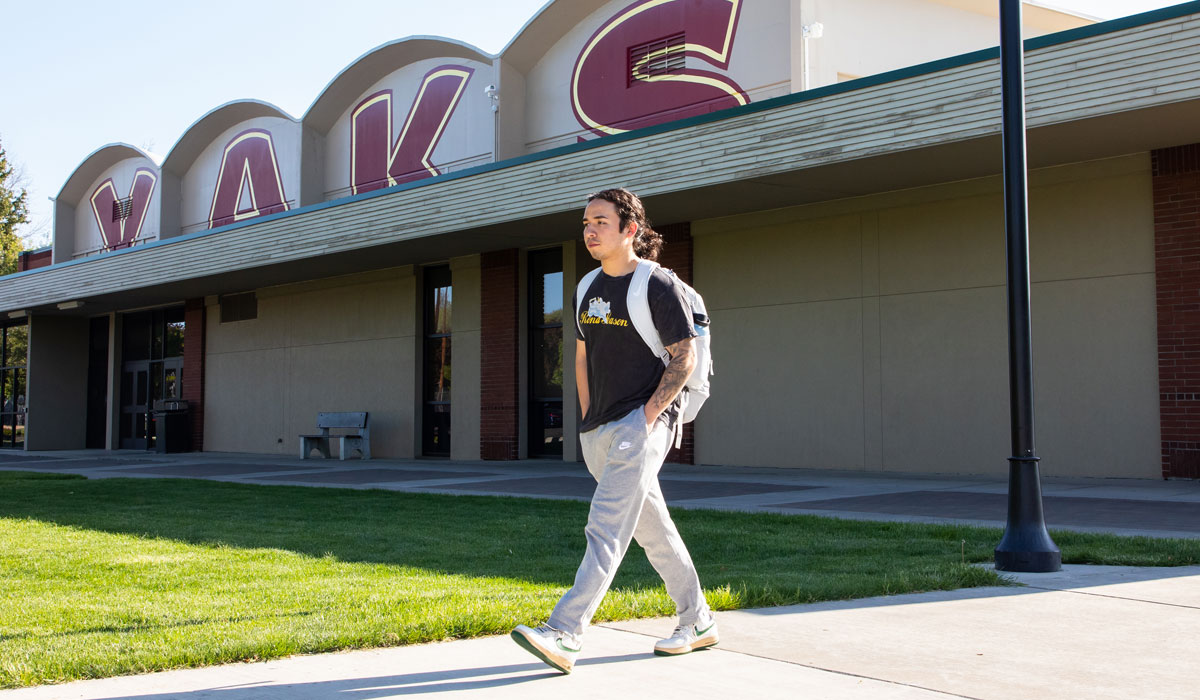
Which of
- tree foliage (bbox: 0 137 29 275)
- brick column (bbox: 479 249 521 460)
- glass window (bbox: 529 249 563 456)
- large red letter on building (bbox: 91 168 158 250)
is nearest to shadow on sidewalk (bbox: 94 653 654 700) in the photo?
glass window (bbox: 529 249 563 456)

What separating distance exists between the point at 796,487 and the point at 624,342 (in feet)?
31.5

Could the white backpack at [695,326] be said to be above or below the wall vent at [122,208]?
below

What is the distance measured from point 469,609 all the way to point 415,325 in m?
18.5

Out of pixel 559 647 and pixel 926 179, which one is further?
pixel 926 179

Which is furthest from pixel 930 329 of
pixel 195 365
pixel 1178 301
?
pixel 195 365

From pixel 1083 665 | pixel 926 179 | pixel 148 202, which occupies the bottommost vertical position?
pixel 1083 665

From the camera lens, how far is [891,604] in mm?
5707

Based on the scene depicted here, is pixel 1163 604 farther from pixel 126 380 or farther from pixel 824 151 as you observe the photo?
pixel 126 380

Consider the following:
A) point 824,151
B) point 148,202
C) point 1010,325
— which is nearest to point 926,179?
point 824,151

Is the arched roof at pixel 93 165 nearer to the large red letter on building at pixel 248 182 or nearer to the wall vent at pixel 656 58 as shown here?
the large red letter on building at pixel 248 182

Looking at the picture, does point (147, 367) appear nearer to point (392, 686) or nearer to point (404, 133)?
point (404, 133)

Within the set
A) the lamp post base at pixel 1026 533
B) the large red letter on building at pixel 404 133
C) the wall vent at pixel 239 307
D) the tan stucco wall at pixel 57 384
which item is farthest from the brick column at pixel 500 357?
the tan stucco wall at pixel 57 384

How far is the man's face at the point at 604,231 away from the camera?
4562 mm

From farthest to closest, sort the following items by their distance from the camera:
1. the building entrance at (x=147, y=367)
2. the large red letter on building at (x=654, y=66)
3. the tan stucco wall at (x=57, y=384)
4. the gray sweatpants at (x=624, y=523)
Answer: the tan stucco wall at (x=57, y=384), the building entrance at (x=147, y=367), the large red letter on building at (x=654, y=66), the gray sweatpants at (x=624, y=523)
